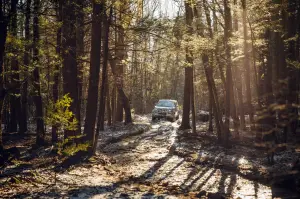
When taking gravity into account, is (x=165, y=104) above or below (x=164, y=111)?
above

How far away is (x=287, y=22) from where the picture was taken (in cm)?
1541

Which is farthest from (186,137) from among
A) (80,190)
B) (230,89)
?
(80,190)

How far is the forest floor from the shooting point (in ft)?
26.2

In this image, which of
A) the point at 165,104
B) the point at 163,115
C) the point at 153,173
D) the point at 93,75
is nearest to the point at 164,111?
the point at 163,115

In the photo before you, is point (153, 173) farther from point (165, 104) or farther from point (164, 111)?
point (165, 104)

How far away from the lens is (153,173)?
10641 millimetres

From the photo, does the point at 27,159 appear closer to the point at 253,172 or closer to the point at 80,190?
the point at 80,190

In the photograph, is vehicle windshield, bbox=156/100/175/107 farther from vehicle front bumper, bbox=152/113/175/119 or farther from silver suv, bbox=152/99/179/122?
vehicle front bumper, bbox=152/113/175/119

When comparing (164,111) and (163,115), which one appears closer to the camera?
Result: (164,111)

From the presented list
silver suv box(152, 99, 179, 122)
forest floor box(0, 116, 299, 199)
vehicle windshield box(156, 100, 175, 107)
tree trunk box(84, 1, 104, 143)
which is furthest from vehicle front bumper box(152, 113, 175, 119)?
tree trunk box(84, 1, 104, 143)

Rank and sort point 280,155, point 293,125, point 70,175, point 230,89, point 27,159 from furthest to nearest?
point 293,125 < point 230,89 < point 280,155 < point 27,159 < point 70,175

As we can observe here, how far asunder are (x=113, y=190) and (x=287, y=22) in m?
12.3

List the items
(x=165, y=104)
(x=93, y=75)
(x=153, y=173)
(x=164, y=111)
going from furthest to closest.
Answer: (x=165, y=104) → (x=164, y=111) → (x=93, y=75) → (x=153, y=173)

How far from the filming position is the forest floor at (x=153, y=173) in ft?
26.2
